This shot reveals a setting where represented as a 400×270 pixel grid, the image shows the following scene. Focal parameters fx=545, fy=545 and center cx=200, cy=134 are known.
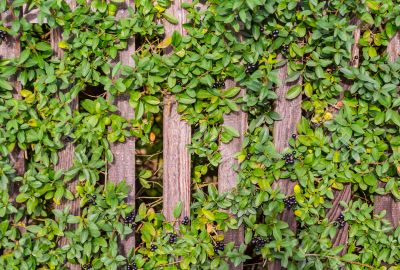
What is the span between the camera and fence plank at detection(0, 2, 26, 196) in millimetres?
2414

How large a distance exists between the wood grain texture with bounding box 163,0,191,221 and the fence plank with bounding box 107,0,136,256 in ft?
0.52

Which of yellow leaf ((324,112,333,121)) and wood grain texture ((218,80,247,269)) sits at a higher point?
yellow leaf ((324,112,333,121))

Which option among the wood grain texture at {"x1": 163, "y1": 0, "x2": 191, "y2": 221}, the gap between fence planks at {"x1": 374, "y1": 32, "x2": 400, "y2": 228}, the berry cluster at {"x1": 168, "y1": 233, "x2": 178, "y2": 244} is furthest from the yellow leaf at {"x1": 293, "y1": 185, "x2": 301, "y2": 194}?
the berry cluster at {"x1": 168, "y1": 233, "x2": 178, "y2": 244}

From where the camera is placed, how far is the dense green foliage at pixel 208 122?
7.93 feet

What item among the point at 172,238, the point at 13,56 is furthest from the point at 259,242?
the point at 13,56

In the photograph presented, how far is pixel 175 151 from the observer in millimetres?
2570

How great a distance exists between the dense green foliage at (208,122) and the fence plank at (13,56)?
0.12 feet

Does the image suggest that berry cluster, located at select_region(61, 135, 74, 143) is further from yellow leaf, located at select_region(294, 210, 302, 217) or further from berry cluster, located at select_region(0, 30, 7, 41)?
yellow leaf, located at select_region(294, 210, 302, 217)

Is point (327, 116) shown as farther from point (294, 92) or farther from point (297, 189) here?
point (297, 189)

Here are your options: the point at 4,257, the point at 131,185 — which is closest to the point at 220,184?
the point at 131,185

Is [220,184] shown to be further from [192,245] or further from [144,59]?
[144,59]

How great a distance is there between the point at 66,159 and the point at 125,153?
0.90 feet

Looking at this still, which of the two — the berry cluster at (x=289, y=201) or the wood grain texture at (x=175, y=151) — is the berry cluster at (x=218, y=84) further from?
the berry cluster at (x=289, y=201)

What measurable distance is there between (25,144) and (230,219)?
3.32 feet
